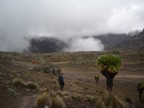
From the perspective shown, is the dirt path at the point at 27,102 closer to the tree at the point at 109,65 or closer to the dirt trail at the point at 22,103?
the dirt trail at the point at 22,103

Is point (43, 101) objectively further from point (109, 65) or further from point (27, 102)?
point (109, 65)

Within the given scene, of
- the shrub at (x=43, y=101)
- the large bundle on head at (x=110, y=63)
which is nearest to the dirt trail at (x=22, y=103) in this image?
the shrub at (x=43, y=101)

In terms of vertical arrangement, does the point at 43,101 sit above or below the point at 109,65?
below

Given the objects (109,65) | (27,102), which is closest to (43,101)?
(27,102)

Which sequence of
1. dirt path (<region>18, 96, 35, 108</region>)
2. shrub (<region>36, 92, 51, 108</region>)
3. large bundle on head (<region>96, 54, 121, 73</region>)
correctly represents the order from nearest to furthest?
shrub (<region>36, 92, 51, 108</region>) → dirt path (<region>18, 96, 35, 108</region>) → large bundle on head (<region>96, 54, 121, 73</region>)

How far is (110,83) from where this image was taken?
2784cm

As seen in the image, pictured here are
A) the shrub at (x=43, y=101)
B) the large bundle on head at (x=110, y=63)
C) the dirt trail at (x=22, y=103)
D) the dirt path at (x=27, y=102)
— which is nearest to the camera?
the shrub at (x=43, y=101)

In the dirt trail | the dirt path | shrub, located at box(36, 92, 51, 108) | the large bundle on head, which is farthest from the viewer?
the large bundle on head

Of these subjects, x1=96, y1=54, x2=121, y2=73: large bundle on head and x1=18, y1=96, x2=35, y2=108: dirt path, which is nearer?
x1=18, y1=96, x2=35, y2=108: dirt path

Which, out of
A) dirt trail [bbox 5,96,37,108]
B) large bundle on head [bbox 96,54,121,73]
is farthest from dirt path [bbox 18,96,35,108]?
large bundle on head [bbox 96,54,121,73]

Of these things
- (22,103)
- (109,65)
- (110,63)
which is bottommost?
(22,103)

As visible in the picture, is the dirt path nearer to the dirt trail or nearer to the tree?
the dirt trail

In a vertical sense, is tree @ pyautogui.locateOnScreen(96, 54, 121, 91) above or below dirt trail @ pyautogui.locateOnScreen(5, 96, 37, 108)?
above

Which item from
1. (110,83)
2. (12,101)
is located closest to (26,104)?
(12,101)
